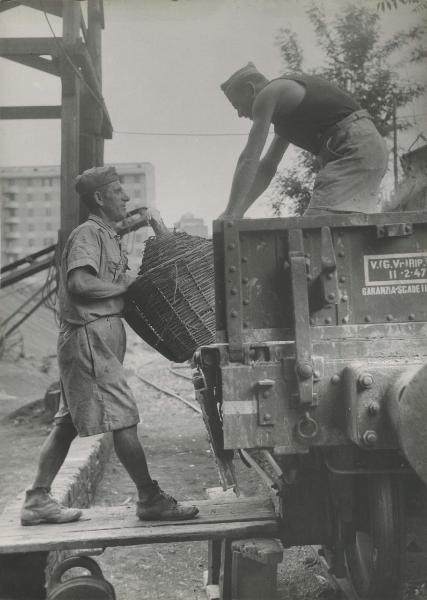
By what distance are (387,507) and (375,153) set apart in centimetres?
192

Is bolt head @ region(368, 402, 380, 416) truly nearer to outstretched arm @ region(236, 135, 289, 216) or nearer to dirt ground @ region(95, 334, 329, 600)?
outstretched arm @ region(236, 135, 289, 216)

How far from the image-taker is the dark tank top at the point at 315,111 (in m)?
3.99

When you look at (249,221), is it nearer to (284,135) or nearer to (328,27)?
(284,135)

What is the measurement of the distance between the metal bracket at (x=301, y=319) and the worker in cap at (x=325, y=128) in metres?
0.62

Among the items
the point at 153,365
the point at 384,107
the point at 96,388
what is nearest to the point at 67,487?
the point at 96,388

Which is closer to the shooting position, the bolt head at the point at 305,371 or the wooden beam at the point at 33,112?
the bolt head at the point at 305,371

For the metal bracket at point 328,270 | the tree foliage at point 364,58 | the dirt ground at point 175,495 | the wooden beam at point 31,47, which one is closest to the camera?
the metal bracket at point 328,270

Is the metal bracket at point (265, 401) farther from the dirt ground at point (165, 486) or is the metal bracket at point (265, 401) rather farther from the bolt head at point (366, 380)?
the dirt ground at point (165, 486)

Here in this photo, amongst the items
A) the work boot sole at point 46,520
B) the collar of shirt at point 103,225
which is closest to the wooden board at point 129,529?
the work boot sole at point 46,520

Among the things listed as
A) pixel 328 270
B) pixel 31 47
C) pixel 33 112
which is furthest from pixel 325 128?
pixel 33 112

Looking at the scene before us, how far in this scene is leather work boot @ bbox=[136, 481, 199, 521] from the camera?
3879 millimetres

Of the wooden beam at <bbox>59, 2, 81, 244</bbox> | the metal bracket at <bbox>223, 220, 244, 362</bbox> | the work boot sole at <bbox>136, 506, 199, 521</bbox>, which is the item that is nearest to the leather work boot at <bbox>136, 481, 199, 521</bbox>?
the work boot sole at <bbox>136, 506, 199, 521</bbox>

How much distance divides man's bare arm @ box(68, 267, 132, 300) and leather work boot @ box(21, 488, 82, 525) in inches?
44.2

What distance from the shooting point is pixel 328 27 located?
551 inches
